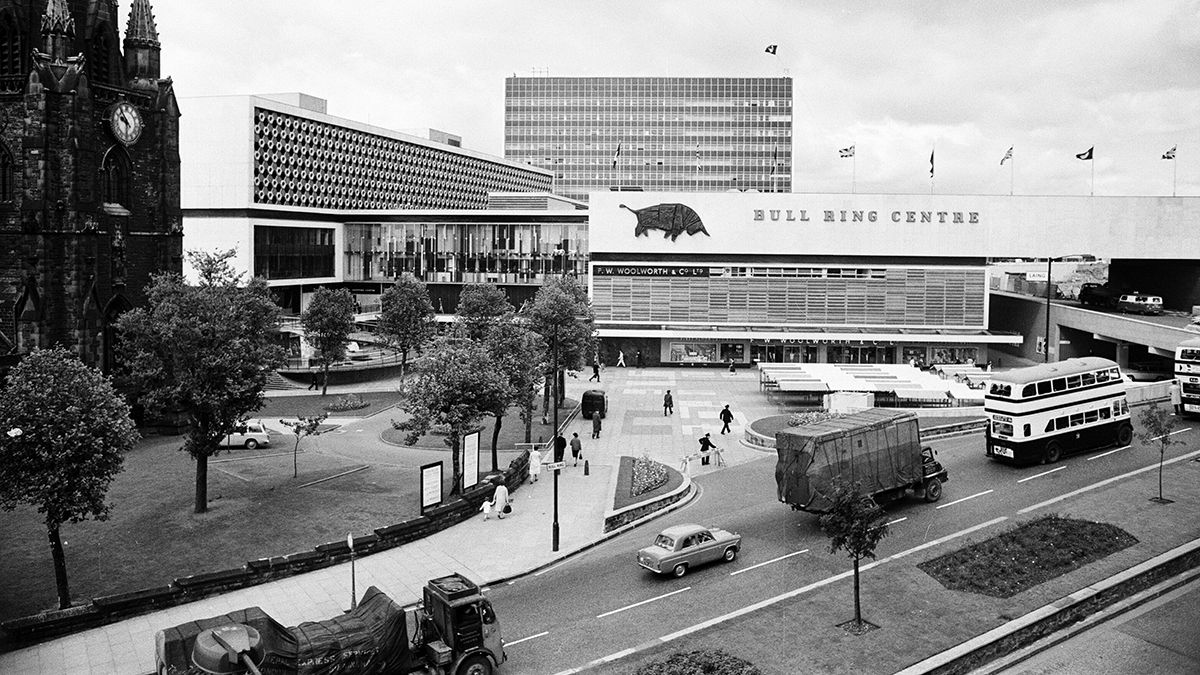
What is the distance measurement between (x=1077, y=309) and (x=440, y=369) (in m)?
61.0

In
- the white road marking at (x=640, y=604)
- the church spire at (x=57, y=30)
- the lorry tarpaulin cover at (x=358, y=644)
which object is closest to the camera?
the lorry tarpaulin cover at (x=358, y=644)

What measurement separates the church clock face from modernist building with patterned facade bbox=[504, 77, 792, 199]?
127 meters

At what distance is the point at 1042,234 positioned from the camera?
78688mm

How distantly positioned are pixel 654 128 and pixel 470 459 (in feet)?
486

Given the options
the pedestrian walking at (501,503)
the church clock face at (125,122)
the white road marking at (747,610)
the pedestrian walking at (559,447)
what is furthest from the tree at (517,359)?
the church clock face at (125,122)

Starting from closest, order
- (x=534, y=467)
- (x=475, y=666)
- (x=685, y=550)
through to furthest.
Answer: (x=475, y=666) < (x=685, y=550) < (x=534, y=467)

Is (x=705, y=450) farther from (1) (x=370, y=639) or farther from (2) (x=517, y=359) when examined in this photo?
(1) (x=370, y=639)

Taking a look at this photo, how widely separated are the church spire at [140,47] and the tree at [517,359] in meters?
25.9

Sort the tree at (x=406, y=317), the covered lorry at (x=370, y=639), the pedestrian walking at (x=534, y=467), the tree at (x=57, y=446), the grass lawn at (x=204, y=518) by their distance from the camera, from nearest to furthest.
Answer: the covered lorry at (x=370, y=639) < the tree at (x=57, y=446) < the grass lawn at (x=204, y=518) < the pedestrian walking at (x=534, y=467) < the tree at (x=406, y=317)

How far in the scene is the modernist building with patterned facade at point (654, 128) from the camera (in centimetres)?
17225

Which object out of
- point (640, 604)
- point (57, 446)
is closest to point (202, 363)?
point (57, 446)

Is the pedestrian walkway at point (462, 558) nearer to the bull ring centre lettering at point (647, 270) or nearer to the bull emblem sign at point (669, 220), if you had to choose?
the bull ring centre lettering at point (647, 270)

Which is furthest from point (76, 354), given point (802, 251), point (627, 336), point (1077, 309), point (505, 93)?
point (505, 93)

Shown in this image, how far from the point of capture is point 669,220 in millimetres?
80500
